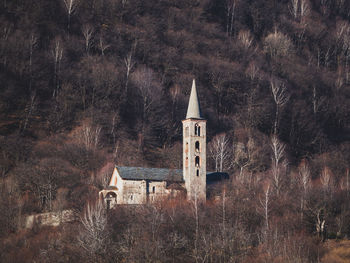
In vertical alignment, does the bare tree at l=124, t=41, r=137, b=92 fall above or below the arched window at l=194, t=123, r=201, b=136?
above

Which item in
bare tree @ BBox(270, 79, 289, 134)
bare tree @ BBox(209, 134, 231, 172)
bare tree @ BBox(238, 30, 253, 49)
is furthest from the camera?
bare tree @ BBox(238, 30, 253, 49)

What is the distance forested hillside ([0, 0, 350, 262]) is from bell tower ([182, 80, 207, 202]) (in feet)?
11.6

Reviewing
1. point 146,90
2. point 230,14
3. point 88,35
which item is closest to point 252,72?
point 146,90

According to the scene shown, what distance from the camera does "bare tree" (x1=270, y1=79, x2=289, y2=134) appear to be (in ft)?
294

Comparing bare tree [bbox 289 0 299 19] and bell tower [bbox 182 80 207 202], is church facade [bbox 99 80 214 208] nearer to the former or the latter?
bell tower [bbox 182 80 207 202]

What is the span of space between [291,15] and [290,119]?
4734cm

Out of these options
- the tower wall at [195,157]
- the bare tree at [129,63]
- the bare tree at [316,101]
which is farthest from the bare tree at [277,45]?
the tower wall at [195,157]

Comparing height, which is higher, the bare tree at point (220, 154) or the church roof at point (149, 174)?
the bare tree at point (220, 154)

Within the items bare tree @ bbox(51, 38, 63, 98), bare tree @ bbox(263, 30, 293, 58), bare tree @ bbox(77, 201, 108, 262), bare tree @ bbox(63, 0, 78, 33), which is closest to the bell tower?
bare tree @ bbox(77, 201, 108, 262)

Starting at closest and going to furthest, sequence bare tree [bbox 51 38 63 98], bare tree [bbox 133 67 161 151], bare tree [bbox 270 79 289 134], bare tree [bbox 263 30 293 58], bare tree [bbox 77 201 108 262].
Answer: bare tree [bbox 77 201 108 262] → bare tree [bbox 51 38 63 98] → bare tree [bbox 133 67 161 151] → bare tree [bbox 270 79 289 134] → bare tree [bbox 263 30 293 58]

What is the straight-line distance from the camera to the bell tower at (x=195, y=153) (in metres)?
57.2

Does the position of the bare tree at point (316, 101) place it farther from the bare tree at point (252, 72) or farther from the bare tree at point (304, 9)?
the bare tree at point (304, 9)

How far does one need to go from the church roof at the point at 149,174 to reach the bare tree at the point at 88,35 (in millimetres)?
38276

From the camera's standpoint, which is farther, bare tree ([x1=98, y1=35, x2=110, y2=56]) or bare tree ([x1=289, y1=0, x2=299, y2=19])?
bare tree ([x1=289, y1=0, x2=299, y2=19])
